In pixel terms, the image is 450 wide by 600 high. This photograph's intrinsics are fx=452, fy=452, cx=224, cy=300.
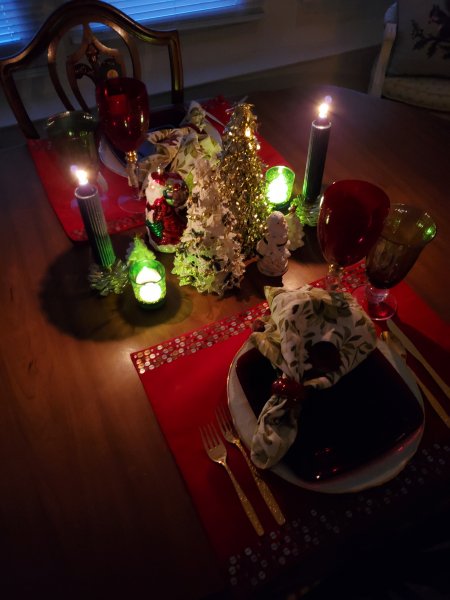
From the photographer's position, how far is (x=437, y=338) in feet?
2.32

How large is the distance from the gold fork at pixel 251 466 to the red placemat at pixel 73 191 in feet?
1.49

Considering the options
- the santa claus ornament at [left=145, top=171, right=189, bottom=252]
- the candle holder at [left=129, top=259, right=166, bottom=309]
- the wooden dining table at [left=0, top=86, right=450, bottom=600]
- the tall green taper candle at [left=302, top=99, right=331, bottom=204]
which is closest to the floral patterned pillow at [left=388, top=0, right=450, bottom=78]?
the wooden dining table at [left=0, top=86, right=450, bottom=600]

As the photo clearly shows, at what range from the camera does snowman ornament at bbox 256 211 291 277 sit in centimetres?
75

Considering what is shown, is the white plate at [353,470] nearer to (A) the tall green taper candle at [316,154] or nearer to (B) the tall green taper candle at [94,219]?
(B) the tall green taper candle at [94,219]

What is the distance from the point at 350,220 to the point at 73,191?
62 cm

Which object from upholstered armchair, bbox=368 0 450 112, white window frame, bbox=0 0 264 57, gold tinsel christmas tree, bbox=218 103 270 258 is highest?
A: gold tinsel christmas tree, bbox=218 103 270 258

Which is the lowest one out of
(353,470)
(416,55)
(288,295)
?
(416,55)

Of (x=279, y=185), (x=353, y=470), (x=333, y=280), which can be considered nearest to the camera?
(x=353, y=470)

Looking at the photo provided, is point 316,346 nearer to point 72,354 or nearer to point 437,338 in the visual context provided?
point 437,338

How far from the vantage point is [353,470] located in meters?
0.54

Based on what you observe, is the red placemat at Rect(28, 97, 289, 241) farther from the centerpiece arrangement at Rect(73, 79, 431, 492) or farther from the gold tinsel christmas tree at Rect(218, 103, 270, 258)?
the gold tinsel christmas tree at Rect(218, 103, 270, 258)

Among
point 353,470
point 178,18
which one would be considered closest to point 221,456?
point 353,470

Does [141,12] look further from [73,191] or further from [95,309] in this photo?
[95,309]

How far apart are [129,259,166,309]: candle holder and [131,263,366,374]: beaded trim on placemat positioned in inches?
3.3
